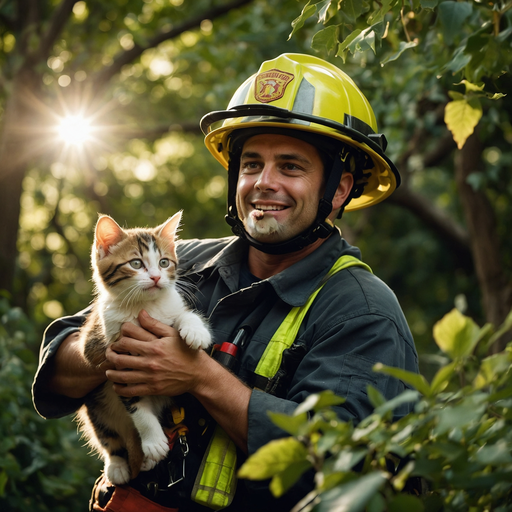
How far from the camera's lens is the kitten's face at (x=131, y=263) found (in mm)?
2625

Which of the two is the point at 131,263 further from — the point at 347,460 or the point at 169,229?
the point at 347,460

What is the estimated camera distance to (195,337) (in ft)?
7.86

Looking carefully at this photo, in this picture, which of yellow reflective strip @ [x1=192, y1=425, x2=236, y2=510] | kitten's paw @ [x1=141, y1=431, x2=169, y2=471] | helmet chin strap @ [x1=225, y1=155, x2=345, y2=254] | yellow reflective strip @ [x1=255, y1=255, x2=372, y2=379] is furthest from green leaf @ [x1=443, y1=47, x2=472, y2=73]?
kitten's paw @ [x1=141, y1=431, x2=169, y2=471]

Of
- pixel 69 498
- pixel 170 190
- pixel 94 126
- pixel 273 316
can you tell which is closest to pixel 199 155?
pixel 170 190

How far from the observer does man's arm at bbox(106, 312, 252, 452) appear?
7.59ft

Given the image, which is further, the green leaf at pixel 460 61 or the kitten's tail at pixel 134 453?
the kitten's tail at pixel 134 453

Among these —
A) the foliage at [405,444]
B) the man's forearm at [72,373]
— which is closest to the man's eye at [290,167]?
the man's forearm at [72,373]

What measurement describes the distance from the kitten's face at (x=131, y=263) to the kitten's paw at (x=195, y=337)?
0.32 m

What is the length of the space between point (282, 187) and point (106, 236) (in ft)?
3.03

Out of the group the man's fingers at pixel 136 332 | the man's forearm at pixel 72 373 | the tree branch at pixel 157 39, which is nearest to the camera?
the man's fingers at pixel 136 332

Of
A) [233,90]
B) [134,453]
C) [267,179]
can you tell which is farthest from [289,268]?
[233,90]

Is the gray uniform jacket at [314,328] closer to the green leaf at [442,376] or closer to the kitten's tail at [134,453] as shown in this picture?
the kitten's tail at [134,453]

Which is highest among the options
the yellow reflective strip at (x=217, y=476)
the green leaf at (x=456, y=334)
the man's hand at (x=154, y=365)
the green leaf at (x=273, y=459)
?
the man's hand at (x=154, y=365)

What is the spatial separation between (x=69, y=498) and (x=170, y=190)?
51.0ft
